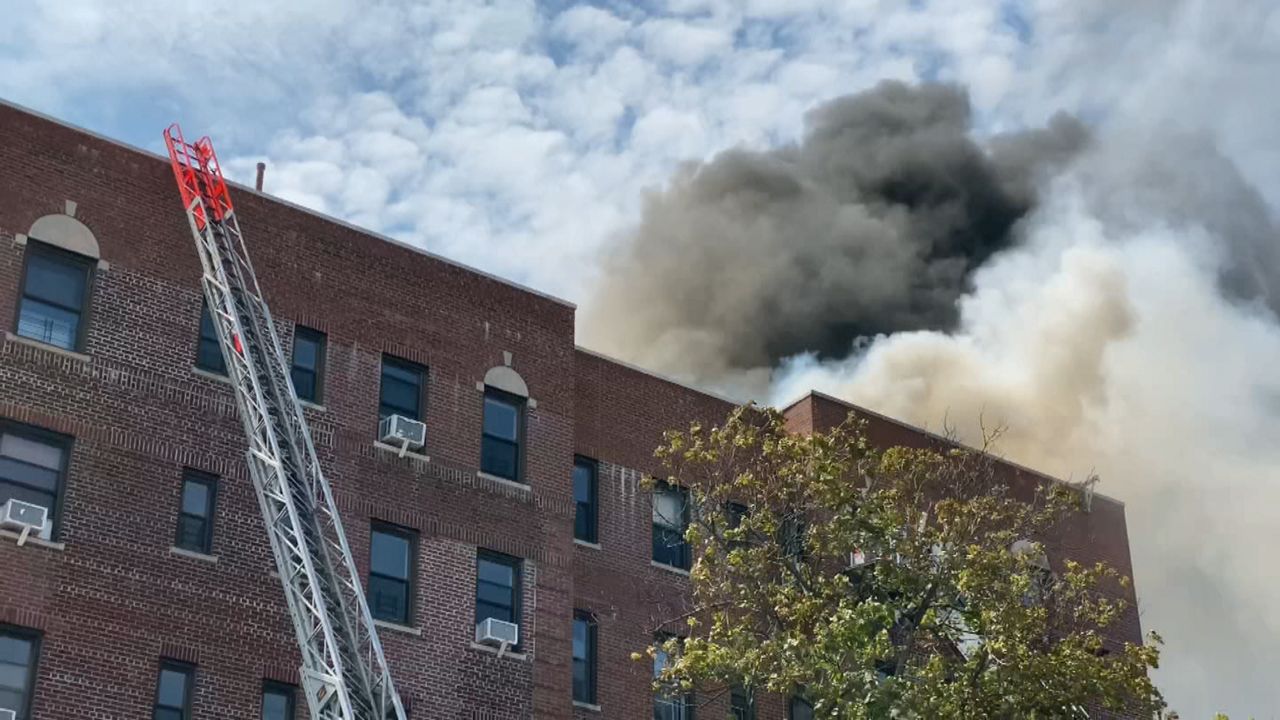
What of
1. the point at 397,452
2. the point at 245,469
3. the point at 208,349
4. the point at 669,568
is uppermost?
the point at 208,349

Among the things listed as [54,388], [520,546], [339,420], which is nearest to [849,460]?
[520,546]

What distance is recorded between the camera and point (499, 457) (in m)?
28.0

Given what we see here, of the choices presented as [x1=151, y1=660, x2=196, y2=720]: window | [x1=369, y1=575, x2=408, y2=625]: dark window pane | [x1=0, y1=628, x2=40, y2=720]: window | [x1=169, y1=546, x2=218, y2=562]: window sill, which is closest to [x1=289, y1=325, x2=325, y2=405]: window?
[x1=369, y1=575, x2=408, y2=625]: dark window pane

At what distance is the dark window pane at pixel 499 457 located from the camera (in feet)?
91.2

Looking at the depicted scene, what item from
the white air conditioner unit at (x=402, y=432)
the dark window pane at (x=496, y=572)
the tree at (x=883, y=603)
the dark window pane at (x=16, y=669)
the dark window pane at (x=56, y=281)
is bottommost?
the dark window pane at (x=16, y=669)

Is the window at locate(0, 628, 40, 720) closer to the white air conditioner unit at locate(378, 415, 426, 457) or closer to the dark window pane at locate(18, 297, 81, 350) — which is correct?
the dark window pane at locate(18, 297, 81, 350)

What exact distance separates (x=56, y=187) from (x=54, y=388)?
3.04 metres

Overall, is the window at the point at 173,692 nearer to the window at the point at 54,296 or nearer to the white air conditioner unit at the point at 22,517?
the white air conditioner unit at the point at 22,517

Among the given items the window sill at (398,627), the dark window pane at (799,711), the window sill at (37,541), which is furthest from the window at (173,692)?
the dark window pane at (799,711)

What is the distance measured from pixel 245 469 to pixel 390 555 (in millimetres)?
2700

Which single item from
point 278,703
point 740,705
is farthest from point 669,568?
point 278,703

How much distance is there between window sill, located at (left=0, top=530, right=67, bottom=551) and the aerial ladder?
262 centimetres

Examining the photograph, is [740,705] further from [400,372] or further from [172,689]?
[172,689]

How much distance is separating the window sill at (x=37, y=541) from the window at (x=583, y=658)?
889 cm
